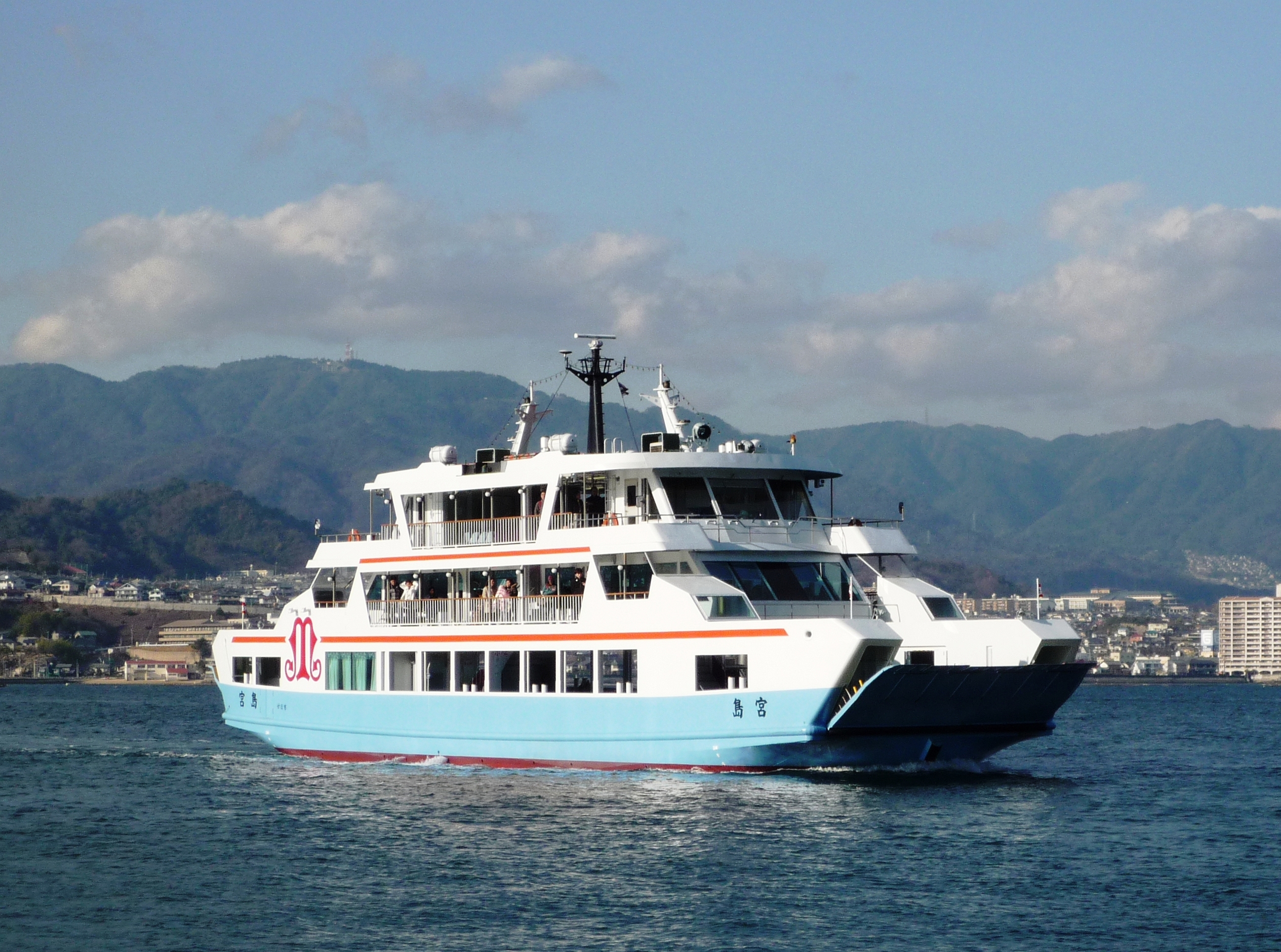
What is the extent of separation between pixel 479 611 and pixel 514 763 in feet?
11.7

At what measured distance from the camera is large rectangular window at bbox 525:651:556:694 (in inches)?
1400

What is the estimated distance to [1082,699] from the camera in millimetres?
121938

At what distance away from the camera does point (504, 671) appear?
1430 inches

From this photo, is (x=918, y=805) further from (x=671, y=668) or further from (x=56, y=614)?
(x=56, y=614)

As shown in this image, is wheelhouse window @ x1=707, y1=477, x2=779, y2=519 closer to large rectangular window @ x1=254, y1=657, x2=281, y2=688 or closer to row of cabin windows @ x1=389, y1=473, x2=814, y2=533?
row of cabin windows @ x1=389, y1=473, x2=814, y2=533

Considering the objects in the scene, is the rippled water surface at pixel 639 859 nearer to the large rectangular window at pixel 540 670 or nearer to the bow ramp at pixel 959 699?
the bow ramp at pixel 959 699

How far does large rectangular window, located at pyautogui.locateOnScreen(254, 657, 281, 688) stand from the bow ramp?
55.1 feet

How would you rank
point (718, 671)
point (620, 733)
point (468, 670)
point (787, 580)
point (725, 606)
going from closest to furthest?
point (718, 671) < point (725, 606) < point (620, 733) < point (787, 580) < point (468, 670)

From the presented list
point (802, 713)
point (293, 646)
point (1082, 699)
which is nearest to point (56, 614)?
point (1082, 699)

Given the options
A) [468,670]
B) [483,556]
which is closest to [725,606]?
[483,556]

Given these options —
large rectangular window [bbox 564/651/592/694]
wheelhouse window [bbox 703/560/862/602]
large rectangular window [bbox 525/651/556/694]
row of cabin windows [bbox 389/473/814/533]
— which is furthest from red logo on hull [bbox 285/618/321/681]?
wheelhouse window [bbox 703/560/862/602]

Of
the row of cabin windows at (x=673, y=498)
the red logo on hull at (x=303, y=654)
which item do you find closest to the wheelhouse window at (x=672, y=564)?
the row of cabin windows at (x=673, y=498)

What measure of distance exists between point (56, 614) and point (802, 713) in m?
182

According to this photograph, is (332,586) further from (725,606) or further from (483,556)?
(725,606)
